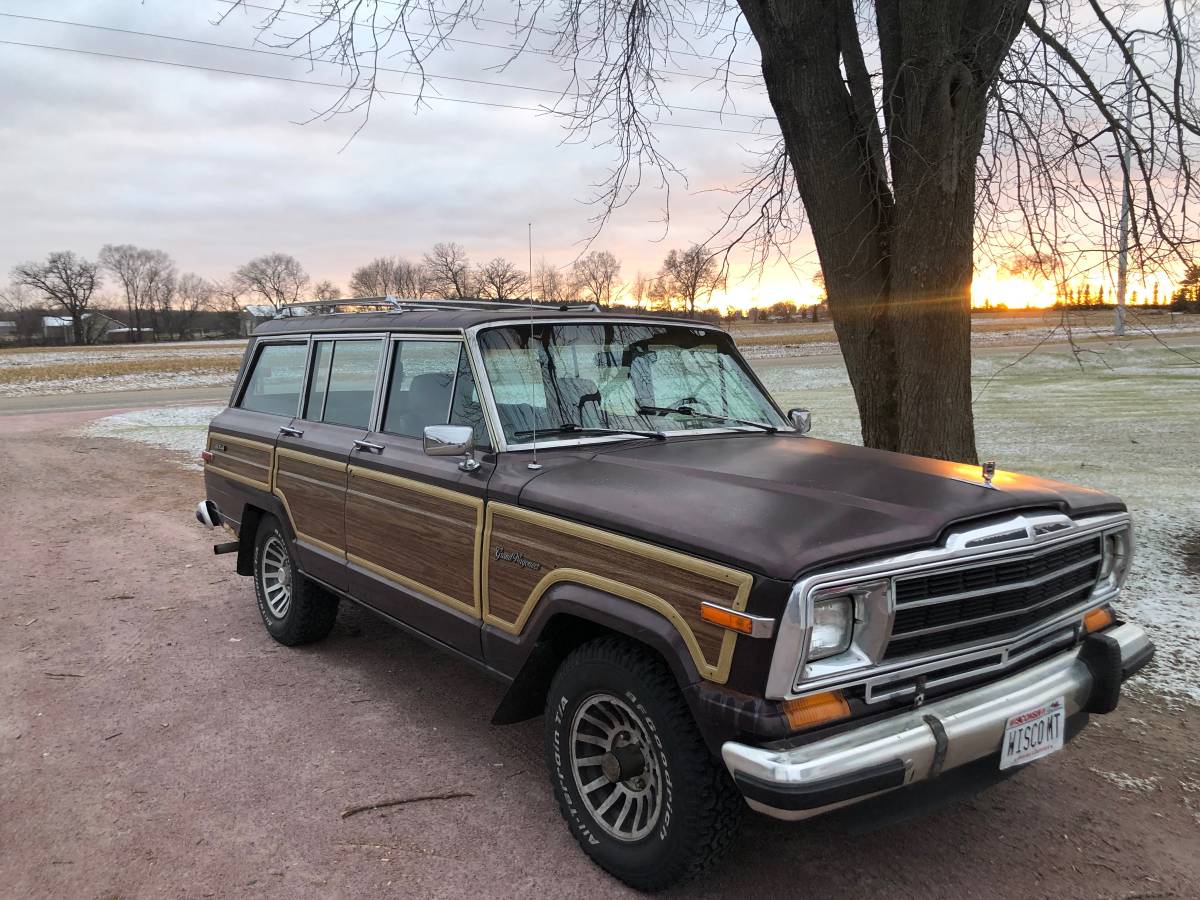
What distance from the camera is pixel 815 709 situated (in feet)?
7.73

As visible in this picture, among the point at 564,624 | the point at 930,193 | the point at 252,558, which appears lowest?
the point at 252,558

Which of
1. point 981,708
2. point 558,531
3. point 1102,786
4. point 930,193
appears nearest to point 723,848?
point 981,708

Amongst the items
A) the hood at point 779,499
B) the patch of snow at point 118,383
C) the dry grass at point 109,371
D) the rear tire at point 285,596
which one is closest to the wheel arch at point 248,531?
the rear tire at point 285,596

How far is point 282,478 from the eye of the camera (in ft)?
16.3

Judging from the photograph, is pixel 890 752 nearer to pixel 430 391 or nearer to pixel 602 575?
pixel 602 575

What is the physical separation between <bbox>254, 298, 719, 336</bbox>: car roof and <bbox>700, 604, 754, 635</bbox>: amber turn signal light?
1861 mm

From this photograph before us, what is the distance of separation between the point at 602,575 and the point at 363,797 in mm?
1549

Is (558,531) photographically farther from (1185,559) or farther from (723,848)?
(1185,559)

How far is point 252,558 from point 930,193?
5081 mm

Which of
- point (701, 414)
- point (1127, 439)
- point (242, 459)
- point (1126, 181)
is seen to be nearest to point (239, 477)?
point (242, 459)

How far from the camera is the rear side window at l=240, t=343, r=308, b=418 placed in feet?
17.0

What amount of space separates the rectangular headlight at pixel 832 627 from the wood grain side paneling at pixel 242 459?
383 cm

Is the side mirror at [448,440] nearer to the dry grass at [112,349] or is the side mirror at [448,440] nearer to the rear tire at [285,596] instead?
the rear tire at [285,596]

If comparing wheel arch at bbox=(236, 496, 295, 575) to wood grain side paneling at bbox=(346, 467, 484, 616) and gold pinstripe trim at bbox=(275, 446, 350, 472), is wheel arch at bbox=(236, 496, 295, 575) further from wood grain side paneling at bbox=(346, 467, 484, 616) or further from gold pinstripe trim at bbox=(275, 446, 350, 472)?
wood grain side paneling at bbox=(346, 467, 484, 616)
